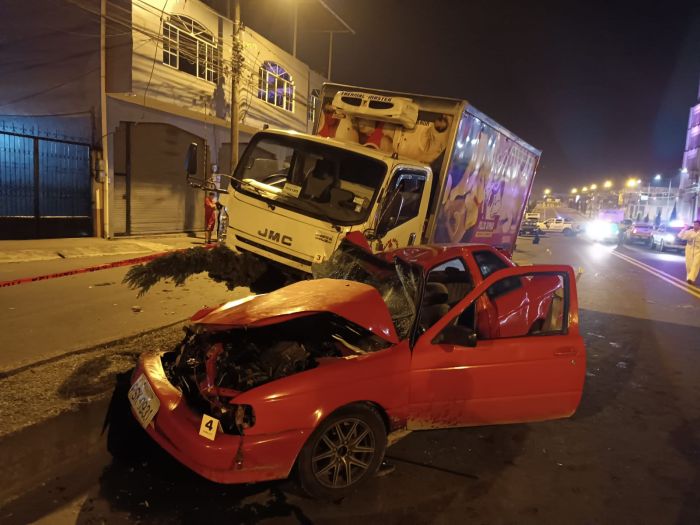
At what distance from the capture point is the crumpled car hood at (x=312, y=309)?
3.39 m

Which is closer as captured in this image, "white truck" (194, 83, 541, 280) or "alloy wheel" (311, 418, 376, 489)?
"alloy wheel" (311, 418, 376, 489)

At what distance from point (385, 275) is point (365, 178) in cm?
196

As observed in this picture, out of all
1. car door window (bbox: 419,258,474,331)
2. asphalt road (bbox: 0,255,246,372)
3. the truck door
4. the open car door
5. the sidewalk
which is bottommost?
asphalt road (bbox: 0,255,246,372)

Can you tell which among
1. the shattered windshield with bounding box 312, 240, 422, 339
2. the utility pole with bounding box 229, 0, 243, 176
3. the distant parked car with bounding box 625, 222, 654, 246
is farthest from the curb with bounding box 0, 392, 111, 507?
the distant parked car with bounding box 625, 222, 654, 246

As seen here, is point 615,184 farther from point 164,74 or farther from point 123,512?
point 123,512

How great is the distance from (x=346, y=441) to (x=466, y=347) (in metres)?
1.10

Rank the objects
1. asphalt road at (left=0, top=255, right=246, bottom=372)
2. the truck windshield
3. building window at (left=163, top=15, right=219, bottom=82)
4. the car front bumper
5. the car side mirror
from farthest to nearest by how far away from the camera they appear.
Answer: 1. building window at (left=163, top=15, right=219, bottom=82)
2. the truck windshield
3. asphalt road at (left=0, top=255, right=246, bottom=372)
4. the car side mirror
5. the car front bumper

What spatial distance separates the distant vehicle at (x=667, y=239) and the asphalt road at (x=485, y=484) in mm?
27317

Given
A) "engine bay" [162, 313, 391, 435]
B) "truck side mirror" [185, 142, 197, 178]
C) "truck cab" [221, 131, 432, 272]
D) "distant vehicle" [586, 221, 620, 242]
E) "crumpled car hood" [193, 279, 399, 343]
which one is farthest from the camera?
"distant vehicle" [586, 221, 620, 242]

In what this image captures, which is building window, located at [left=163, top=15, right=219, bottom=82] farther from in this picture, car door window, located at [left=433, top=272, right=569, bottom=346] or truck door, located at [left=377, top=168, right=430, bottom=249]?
car door window, located at [left=433, top=272, right=569, bottom=346]

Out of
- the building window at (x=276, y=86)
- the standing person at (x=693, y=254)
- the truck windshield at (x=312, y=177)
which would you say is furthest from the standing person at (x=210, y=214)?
the standing person at (x=693, y=254)

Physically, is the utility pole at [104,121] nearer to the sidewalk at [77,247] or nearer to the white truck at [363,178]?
the sidewalk at [77,247]

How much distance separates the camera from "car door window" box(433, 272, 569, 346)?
4.13 metres

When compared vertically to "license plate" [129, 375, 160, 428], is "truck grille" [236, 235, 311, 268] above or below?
above
